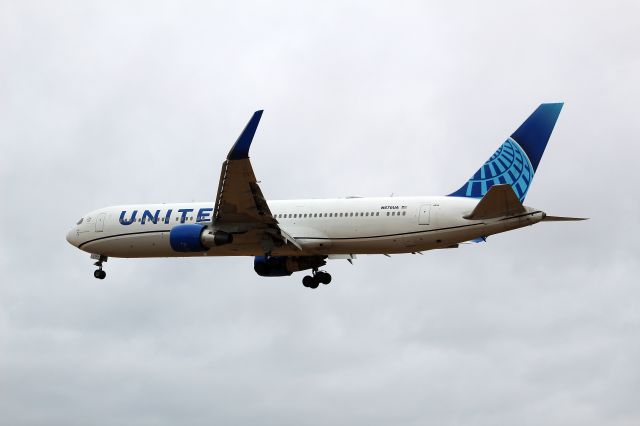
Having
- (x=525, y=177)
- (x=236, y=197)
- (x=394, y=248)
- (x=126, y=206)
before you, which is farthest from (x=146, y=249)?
(x=525, y=177)

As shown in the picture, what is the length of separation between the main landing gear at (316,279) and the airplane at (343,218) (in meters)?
1.10

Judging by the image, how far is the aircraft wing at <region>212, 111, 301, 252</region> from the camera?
1598 inches

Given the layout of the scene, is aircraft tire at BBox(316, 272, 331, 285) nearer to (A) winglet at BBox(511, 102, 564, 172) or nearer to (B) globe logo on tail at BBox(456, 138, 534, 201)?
(B) globe logo on tail at BBox(456, 138, 534, 201)

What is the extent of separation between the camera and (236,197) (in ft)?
142

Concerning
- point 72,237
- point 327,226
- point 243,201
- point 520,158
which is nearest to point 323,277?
point 327,226

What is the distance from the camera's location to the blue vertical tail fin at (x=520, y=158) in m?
43.8

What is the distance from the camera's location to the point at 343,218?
148 feet

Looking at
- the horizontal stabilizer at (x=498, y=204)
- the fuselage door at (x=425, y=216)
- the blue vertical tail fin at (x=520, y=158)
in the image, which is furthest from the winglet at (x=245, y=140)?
the blue vertical tail fin at (x=520, y=158)

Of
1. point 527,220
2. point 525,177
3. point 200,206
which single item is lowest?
point 527,220

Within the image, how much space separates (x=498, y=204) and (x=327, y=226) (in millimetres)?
7649

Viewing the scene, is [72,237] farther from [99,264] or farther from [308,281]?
[308,281]

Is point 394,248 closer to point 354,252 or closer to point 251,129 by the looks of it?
point 354,252

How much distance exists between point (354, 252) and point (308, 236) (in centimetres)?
187

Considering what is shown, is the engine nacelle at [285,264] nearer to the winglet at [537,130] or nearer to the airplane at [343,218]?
the airplane at [343,218]
